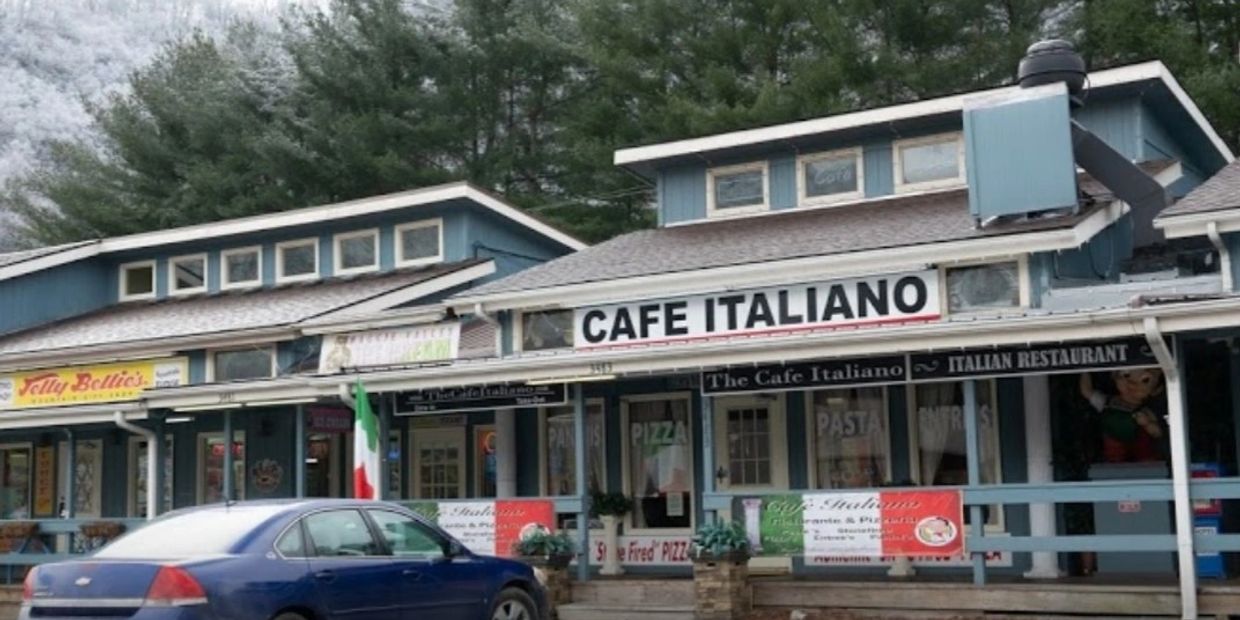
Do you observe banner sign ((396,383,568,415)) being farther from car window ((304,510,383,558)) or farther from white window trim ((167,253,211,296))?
white window trim ((167,253,211,296))

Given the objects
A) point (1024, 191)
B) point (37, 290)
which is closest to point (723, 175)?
point (1024, 191)

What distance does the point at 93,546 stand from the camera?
77.7ft

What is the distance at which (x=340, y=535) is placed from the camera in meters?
11.9

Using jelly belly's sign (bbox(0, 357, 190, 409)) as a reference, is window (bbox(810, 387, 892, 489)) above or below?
below

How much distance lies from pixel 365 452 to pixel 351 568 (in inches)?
312

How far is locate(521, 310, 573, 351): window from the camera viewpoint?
2052 centimetres

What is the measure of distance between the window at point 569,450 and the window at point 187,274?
9.75m

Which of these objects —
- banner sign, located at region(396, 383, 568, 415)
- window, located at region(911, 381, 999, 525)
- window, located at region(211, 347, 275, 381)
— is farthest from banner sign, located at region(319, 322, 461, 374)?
window, located at region(911, 381, 999, 525)

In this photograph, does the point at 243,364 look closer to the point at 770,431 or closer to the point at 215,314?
the point at 215,314

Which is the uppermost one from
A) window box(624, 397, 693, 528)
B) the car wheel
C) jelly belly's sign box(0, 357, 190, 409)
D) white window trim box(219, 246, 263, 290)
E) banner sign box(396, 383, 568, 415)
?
white window trim box(219, 246, 263, 290)

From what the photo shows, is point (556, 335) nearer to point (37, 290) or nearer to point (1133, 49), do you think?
point (37, 290)

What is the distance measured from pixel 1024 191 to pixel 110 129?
32060 millimetres

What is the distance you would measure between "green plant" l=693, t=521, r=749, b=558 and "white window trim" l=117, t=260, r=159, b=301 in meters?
15.8

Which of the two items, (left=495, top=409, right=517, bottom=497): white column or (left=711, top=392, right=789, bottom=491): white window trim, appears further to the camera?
(left=495, top=409, right=517, bottom=497): white column
